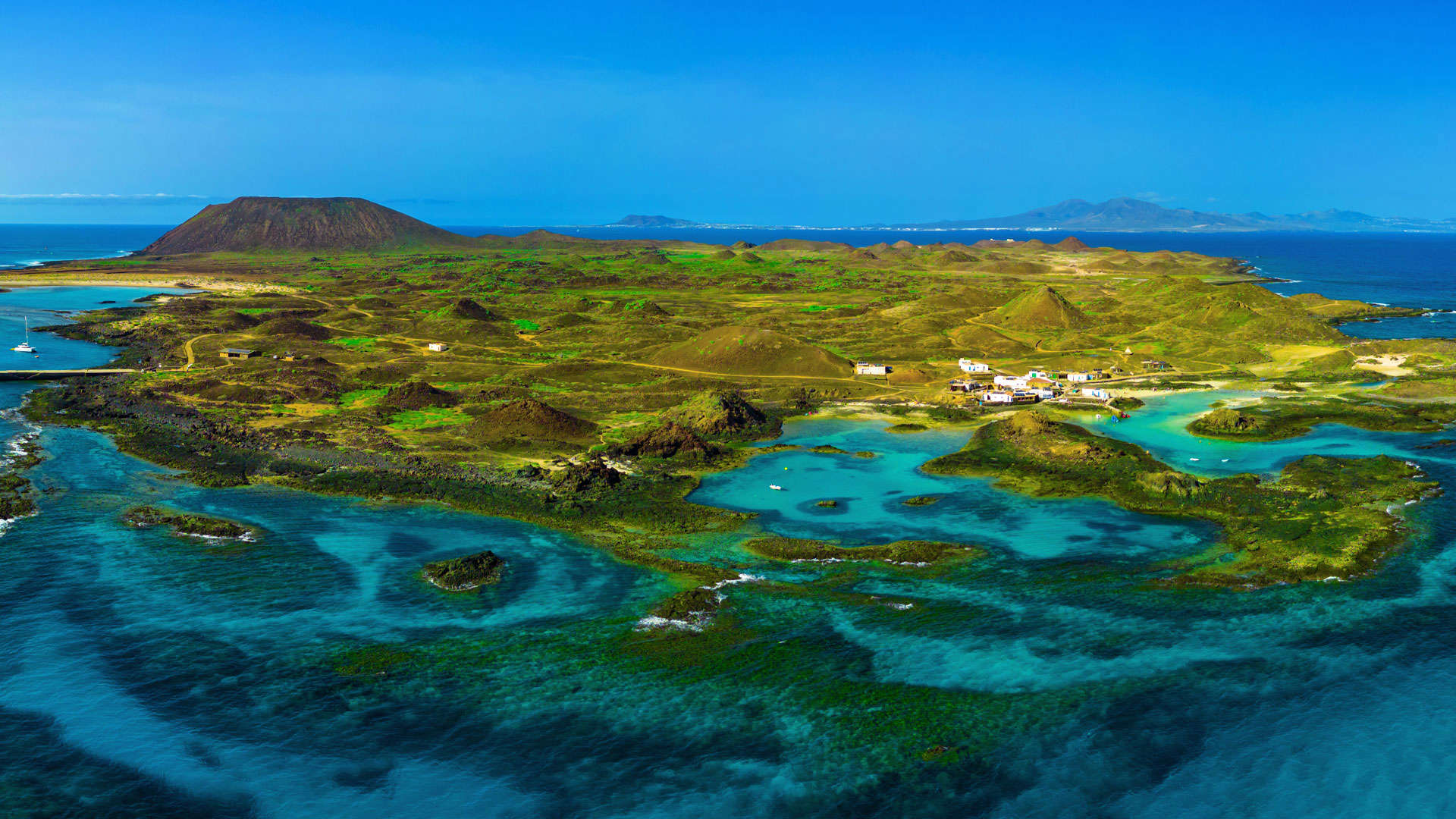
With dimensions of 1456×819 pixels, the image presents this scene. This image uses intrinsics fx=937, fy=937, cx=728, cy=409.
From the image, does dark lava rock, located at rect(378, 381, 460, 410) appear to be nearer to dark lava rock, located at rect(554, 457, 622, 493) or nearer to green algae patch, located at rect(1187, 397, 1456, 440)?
dark lava rock, located at rect(554, 457, 622, 493)

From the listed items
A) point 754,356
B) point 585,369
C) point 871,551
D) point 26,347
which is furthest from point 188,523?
point 26,347

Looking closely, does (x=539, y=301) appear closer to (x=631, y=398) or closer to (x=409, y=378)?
(x=409, y=378)

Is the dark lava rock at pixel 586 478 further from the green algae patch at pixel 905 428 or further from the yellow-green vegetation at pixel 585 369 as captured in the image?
the green algae patch at pixel 905 428

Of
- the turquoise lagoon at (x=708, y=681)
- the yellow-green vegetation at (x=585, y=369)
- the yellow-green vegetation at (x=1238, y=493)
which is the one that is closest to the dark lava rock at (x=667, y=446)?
the yellow-green vegetation at (x=585, y=369)

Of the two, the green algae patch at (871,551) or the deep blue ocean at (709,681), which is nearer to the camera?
the deep blue ocean at (709,681)

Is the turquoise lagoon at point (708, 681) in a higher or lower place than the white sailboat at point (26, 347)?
lower

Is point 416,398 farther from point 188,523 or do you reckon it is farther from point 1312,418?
point 1312,418

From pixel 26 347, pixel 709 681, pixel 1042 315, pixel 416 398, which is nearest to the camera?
pixel 709 681
